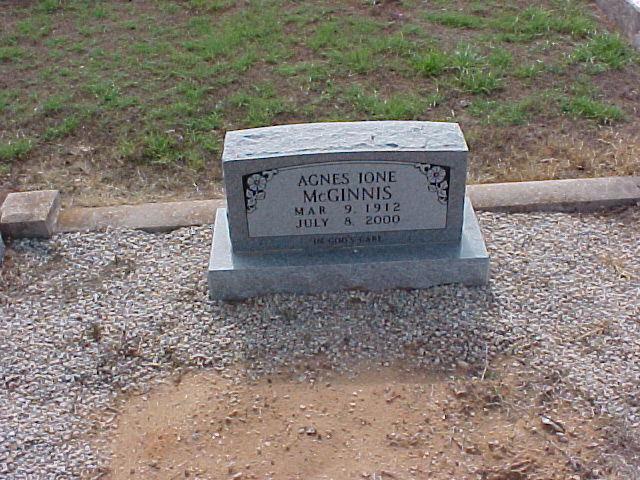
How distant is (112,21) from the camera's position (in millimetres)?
7605

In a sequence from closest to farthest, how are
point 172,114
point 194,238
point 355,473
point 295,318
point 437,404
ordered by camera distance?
point 355,473 < point 437,404 < point 295,318 < point 194,238 < point 172,114

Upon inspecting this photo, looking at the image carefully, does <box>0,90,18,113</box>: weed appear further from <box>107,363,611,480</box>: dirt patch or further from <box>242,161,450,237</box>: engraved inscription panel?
<box>107,363,611,480</box>: dirt patch

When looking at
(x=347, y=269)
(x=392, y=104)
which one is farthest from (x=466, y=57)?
(x=347, y=269)

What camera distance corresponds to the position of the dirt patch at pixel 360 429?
3.06m

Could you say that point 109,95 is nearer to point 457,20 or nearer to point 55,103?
point 55,103

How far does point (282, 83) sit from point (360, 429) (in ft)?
12.1

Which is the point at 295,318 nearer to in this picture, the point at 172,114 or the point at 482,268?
the point at 482,268

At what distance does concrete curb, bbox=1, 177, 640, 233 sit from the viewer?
15.0 ft

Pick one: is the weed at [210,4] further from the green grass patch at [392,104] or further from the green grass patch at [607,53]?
the green grass patch at [607,53]

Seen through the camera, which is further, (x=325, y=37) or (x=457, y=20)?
(x=457, y=20)

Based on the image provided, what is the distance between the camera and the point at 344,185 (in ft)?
12.4

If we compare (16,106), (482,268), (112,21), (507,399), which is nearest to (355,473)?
(507,399)

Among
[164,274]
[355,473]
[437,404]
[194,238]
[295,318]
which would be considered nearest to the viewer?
[355,473]

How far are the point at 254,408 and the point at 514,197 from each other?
6.95ft
